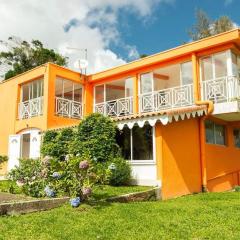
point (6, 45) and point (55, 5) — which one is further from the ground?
point (6, 45)

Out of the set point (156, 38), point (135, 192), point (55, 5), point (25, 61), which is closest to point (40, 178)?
point (135, 192)

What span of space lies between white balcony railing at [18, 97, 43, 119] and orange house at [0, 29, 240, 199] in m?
0.06

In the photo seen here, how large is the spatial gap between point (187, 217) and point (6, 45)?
114 feet

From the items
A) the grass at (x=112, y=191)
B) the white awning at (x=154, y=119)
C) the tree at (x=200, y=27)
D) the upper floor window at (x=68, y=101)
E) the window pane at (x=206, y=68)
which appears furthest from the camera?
the tree at (x=200, y=27)

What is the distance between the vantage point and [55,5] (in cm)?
1391

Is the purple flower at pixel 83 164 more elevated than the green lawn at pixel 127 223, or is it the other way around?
the purple flower at pixel 83 164

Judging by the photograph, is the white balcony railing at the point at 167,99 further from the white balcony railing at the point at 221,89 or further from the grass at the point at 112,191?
the grass at the point at 112,191

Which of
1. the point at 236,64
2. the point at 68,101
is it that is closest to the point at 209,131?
the point at 236,64

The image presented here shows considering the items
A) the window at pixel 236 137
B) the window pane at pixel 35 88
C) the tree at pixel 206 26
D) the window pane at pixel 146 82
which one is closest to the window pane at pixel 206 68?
the window pane at pixel 146 82

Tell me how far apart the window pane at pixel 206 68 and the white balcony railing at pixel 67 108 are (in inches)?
317

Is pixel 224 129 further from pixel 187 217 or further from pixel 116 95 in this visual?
pixel 187 217

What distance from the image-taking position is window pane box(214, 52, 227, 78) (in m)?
15.5

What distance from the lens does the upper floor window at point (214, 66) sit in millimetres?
15523

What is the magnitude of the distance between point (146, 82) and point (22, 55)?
24.2 m
